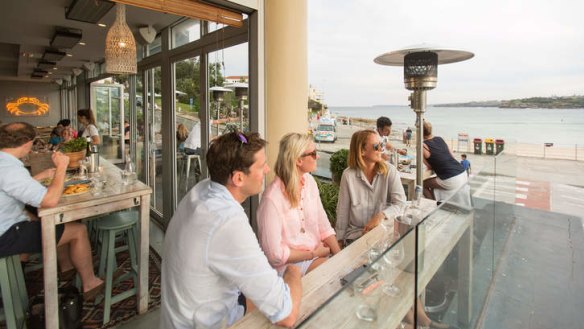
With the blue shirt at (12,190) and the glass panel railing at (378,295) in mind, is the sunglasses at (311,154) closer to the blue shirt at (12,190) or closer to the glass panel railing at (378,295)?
the glass panel railing at (378,295)

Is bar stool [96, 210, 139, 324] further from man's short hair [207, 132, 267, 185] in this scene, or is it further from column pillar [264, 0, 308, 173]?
man's short hair [207, 132, 267, 185]

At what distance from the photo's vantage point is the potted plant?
3273 millimetres

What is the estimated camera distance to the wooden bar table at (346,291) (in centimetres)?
90

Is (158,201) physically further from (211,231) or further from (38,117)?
(38,117)

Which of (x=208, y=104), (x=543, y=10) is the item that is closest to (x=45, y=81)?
(x=208, y=104)

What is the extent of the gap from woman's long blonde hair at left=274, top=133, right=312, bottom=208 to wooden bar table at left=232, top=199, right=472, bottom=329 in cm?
43

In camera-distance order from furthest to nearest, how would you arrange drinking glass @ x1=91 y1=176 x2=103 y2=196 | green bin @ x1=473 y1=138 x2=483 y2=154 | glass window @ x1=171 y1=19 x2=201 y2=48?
1. green bin @ x1=473 y1=138 x2=483 y2=154
2. glass window @ x1=171 y1=19 x2=201 y2=48
3. drinking glass @ x1=91 y1=176 x2=103 y2=196

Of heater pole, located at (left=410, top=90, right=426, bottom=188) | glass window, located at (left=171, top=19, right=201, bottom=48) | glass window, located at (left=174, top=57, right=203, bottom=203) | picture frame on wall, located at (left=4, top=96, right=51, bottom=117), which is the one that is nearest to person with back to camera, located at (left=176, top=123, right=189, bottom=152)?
glass window, located at (left=174, top=57, right=203, bottom=203)

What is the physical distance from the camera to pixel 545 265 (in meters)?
3.83

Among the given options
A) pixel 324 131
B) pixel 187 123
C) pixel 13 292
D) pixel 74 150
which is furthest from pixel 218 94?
pixel 324 131

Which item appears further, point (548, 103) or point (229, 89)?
point (548, 103)

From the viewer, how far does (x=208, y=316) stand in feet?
3.55

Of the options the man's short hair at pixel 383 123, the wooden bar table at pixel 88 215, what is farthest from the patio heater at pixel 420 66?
the man's short hair at pixel 383 123

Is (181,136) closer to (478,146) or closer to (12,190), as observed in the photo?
(12,190)
